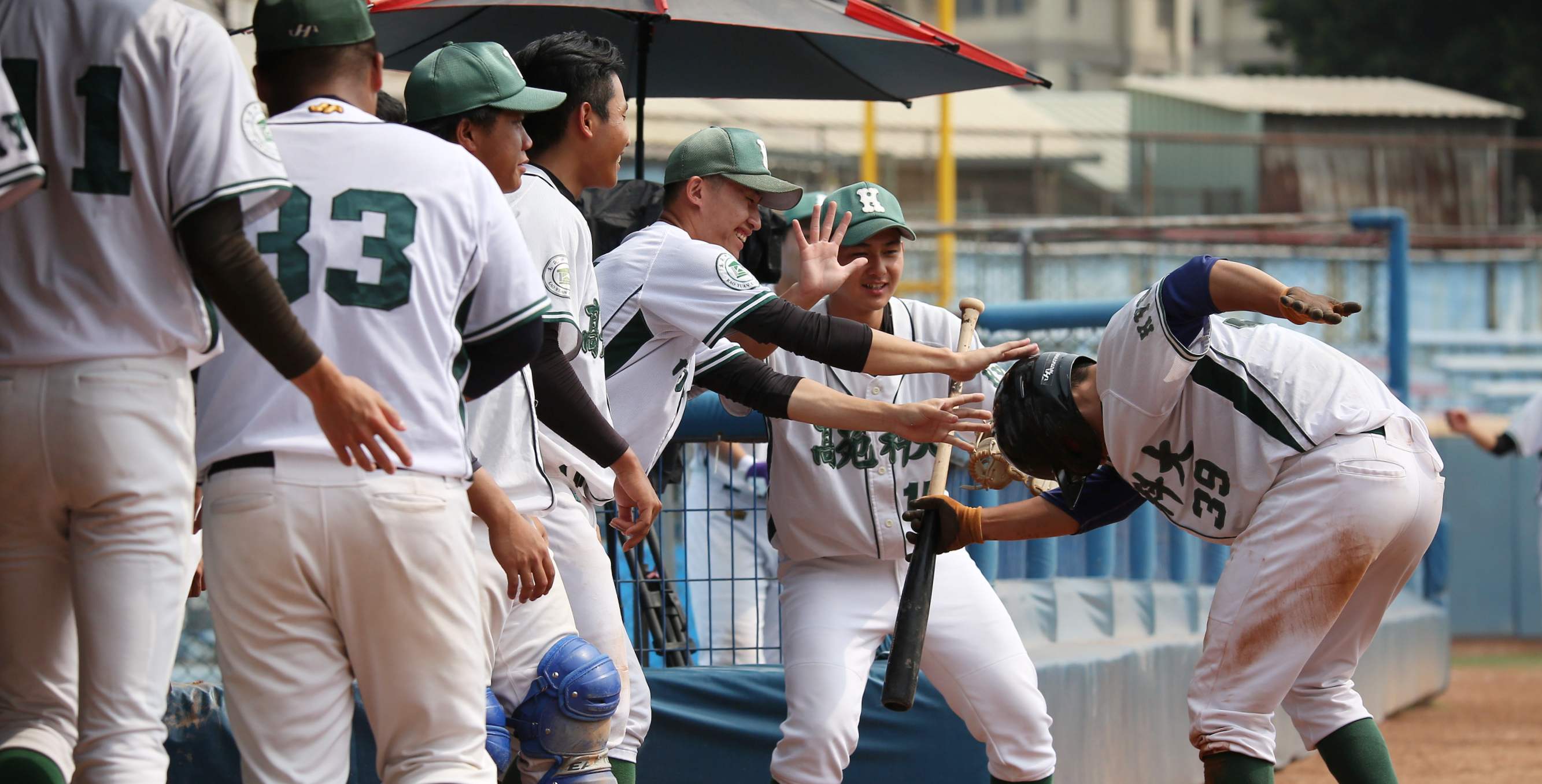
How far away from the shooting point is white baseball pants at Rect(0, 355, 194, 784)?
2328mm

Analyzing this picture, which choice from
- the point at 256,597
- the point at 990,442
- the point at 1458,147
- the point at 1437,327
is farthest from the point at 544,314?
the point at 1458,147

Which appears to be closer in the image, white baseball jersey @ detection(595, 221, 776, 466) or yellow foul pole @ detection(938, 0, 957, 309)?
white baseball jersey @ detection(595, 221, 776, 466)

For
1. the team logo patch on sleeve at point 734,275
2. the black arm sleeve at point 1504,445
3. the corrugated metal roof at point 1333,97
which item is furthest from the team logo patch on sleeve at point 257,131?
the corrugated metal roof at point 1333,97

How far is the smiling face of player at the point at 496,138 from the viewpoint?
334cm

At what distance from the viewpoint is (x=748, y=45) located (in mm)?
5590

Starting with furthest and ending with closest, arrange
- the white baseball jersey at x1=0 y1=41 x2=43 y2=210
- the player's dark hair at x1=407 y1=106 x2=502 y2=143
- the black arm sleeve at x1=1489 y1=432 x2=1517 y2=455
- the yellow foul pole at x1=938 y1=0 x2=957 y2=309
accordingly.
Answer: the yellow foul pole at x1=938 y1=0 x2=957 y2=309 < the black arm sleeve at x1=1489 y1=432 x2=1517 y2=455 < the player's dark hair at x1=407 y1=106 x2=502 y2=143 < the white baseball jersey at x1=0 y1=41 x2=43 y2=210

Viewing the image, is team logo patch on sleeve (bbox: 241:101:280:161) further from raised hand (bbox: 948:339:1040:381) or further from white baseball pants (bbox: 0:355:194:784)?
raised hand (bbox: 948:339:1040:381)

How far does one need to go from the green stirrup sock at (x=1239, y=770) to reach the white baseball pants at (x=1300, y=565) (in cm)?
2

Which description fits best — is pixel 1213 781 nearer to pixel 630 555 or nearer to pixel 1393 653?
pixel 630 555

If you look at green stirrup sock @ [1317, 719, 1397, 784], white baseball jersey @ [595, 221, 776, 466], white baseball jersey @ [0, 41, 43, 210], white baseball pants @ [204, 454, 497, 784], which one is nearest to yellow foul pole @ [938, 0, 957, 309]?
white baseball jersey @ [595, 221, 776, 466]

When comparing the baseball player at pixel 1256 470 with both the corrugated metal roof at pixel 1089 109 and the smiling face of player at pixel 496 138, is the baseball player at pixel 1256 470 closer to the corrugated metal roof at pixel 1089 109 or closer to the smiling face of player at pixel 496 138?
the smiling face of player at pixel 496 138

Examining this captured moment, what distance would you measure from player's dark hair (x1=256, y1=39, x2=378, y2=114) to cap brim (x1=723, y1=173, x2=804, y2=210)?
59.2 inches

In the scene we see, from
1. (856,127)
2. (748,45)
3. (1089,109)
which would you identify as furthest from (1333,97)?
(748,45)

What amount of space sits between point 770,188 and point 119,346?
2.03m
